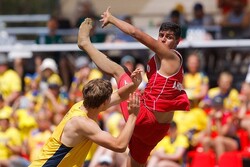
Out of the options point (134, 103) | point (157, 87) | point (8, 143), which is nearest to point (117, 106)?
point (8, 143)

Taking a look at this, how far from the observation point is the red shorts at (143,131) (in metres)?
9.41

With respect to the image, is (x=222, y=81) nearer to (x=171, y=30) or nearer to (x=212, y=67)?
(x=212, y=67)

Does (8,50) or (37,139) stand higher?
(8,50)

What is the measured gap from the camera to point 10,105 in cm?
1523

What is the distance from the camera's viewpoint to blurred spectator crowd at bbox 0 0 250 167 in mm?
13062

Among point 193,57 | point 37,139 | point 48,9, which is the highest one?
point 48,9

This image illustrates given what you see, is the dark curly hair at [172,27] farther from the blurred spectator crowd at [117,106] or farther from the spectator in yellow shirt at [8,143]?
the spectator in yellow shirt at [8,143]

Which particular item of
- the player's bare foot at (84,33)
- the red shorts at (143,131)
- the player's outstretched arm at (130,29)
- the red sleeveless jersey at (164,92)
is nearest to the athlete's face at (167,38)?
the red sleeveless jersey at (164,92)

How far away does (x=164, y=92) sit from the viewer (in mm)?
9328

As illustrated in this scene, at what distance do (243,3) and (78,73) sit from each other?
3.98 metres

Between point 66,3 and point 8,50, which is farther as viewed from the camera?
point 66,3

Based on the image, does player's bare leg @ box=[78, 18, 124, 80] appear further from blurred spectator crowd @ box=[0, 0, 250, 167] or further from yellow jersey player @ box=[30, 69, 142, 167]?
blurred spectator crowd @ box=[0, 0, 250, 167]

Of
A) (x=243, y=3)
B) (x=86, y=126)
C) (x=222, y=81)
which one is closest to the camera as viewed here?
(x=86, y=126)

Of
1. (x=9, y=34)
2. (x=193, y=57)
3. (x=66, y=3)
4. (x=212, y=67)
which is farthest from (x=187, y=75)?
(x=66, y=3)
